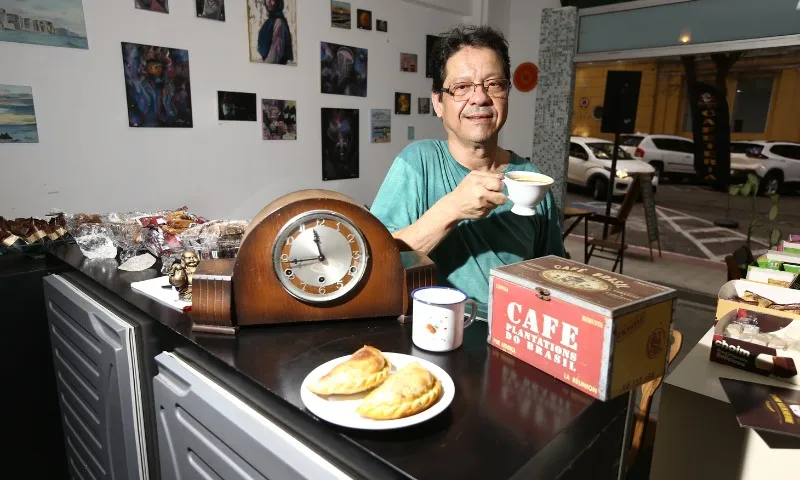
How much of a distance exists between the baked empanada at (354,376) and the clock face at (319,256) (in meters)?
0.25

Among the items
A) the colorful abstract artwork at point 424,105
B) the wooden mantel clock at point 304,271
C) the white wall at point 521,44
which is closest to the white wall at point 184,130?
the colorful abstract artwork at point 424,105

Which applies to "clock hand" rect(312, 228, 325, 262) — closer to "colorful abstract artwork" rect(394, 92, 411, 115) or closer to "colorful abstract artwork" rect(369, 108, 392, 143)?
"colorful abstract artwork" rect(369, 108, 392, 143)

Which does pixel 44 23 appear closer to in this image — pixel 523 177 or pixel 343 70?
pixel 343 70

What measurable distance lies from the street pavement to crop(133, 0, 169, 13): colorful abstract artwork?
465 cm

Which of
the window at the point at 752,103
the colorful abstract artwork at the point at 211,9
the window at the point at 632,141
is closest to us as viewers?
the colorful abstract artwork at the point at 211,9

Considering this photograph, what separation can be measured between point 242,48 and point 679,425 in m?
3.02

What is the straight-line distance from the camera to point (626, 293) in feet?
2.68

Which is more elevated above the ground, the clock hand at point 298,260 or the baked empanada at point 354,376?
the clock hand at point 298,260

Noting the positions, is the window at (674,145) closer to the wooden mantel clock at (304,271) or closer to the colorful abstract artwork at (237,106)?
the colorful abstract artwork at (237,106)

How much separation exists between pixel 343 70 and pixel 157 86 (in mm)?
1354

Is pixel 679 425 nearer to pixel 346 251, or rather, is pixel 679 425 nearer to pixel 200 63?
pixel 346 251

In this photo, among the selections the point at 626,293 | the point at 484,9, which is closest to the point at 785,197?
the point at 484,9

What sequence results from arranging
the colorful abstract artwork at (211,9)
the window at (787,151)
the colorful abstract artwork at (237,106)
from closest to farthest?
the colorful abstract artwork at (211,9) < the colorful abstract artwork at (237,106) < the window at (787,151)

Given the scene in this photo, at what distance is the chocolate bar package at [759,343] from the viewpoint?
1.25m
